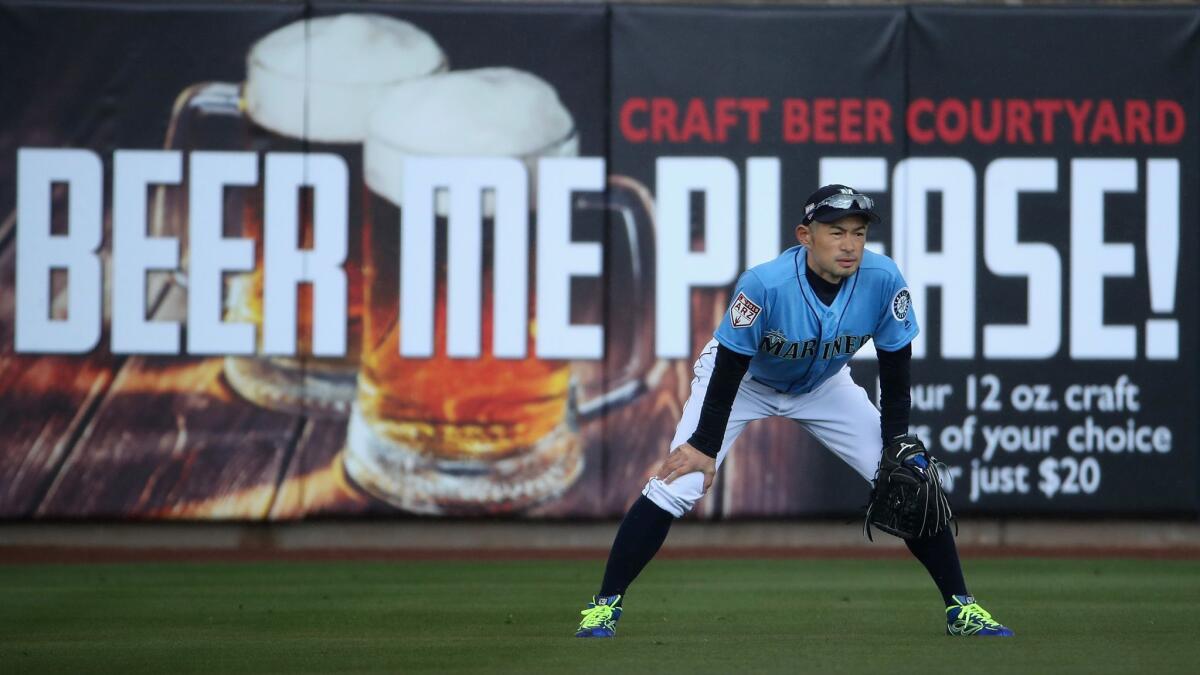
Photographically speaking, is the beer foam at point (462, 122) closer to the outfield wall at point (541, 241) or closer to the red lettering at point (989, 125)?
the outfield wall at point (541, 241)

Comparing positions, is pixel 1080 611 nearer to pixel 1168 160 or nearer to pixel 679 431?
pixel 679 431

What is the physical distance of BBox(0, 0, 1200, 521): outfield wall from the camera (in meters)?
10.9

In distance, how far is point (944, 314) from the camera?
11086 mm

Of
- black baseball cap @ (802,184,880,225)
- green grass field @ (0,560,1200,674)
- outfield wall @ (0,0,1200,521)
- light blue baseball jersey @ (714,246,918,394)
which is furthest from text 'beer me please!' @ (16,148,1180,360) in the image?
black baseball cap @ (802,184,880,225)

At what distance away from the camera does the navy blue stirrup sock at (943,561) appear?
6.18 m

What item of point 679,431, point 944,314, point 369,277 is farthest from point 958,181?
point 679,431

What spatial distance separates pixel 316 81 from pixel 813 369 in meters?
5.59

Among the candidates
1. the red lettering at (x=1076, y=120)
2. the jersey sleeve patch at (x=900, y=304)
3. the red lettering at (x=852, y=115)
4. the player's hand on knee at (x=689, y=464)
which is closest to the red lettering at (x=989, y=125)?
the red lettering at (x=1076, y=120)

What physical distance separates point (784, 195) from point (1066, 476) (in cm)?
254

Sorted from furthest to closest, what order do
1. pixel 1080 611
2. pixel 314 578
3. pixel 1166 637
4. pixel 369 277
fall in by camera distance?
pixel 369 277 < pixel 314 578 < pixel 1080 611 < pixel 1166 637

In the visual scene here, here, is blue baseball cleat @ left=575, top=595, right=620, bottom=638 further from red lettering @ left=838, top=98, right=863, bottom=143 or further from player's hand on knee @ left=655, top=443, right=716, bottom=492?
red lettering @ left=838, top=98, right=863, bottom=143

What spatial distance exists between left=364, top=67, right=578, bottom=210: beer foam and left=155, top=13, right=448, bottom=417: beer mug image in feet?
0.33

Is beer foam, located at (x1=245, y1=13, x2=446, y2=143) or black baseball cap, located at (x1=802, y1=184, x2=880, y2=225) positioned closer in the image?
black baseball cap, located at (x1=802, y1=184, x2=880, y2=225)

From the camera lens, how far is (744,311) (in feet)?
19.3
